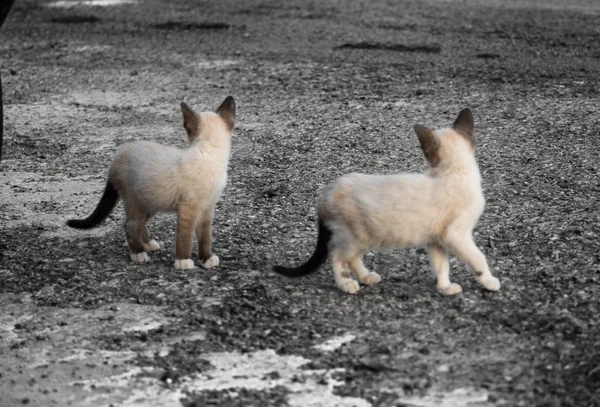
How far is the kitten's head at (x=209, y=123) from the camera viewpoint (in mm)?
5773

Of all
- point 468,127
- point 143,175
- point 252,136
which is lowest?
point 252,136

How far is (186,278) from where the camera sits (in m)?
5.69

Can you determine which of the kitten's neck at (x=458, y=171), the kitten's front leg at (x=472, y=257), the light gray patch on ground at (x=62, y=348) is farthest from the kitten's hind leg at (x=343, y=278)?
the light gray patch on ground at (x=62, y=348)

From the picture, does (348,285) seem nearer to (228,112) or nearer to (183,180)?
(183,180)

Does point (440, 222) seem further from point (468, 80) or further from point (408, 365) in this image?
point (468, 80)

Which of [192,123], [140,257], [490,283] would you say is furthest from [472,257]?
[140,257]

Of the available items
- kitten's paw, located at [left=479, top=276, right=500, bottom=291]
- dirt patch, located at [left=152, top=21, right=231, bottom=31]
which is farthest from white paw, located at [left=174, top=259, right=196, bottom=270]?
dirt patch, located at [left=152, top=21, right=231, bottom=31]

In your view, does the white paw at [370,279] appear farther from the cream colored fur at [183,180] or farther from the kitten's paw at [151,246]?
the kitten's paw at [151,246]

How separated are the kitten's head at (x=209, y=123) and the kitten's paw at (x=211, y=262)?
0.68m

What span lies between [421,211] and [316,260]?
641 mm

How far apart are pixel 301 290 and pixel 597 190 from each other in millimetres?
2636

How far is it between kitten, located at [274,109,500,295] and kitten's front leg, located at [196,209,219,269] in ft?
2.47

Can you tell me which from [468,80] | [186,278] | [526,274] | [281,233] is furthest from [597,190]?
[468,80]

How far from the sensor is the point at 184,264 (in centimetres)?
579
